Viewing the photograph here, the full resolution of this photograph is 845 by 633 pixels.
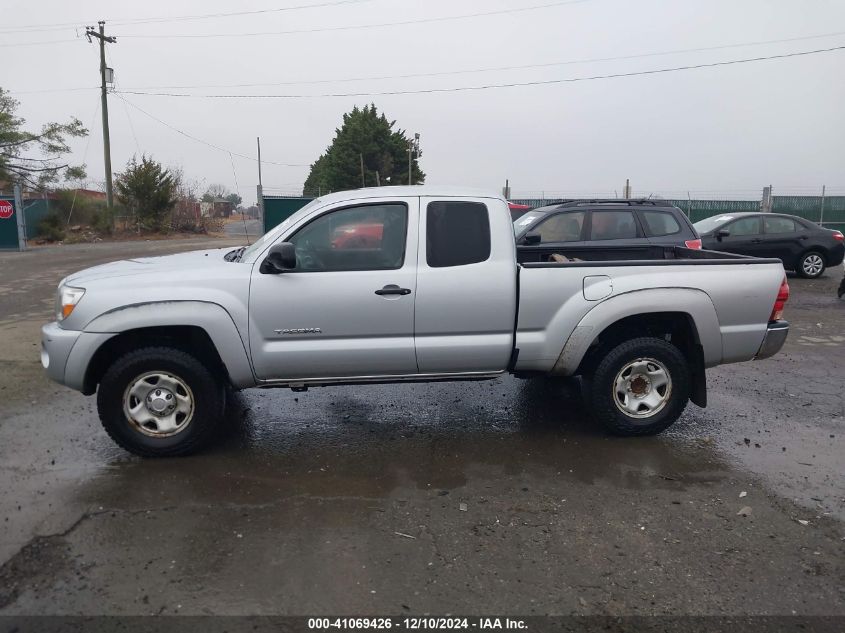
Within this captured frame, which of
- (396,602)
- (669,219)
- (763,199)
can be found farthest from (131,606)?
(763,199)

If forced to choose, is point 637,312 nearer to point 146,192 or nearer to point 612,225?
point 612,225

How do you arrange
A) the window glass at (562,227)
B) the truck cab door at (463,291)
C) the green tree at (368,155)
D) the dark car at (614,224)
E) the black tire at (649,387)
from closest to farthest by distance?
1. the truck cab door at (463,291)
2. the black tire at (649,387)
3. the dark car at (614,224)
4. the window glass at (562,227)
5. the green tree at (368,155)

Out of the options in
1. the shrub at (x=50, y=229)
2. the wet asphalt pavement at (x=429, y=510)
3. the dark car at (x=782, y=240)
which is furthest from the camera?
the shrub at (x=50, y=229)

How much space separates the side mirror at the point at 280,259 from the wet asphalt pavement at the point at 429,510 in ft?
4.44

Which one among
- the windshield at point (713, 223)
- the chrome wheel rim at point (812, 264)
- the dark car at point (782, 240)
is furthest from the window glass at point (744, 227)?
the chrome wheel rim at point (812, 264)

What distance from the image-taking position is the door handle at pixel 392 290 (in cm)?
475

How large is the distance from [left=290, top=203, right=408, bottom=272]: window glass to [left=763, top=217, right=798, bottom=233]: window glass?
12.1 meters

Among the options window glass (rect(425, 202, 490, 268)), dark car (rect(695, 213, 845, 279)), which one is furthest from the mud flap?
dark car (rect(695, 213, 845, 279))

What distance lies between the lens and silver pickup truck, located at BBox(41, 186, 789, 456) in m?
4.65

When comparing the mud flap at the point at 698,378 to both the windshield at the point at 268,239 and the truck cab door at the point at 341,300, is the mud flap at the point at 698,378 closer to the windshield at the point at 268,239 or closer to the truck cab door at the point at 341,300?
the truck cab door at the point at 341,300

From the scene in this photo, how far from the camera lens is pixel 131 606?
121 inches

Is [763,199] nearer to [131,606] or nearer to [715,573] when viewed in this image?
[715,573]

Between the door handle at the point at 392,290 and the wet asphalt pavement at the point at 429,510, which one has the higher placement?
the door handle at the point at 392,290

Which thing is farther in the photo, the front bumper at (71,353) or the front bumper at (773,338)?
the front bumper at (773,338)
